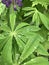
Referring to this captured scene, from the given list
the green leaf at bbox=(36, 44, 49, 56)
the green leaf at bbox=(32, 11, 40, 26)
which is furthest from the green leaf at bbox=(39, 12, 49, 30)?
the green leaf at bbox=(36, 44, 49, 56)

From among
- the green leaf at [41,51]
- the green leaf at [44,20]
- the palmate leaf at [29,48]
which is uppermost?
the green leaf at [44,20]

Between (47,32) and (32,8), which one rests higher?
(32,8)

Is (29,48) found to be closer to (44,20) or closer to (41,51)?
(41,51)

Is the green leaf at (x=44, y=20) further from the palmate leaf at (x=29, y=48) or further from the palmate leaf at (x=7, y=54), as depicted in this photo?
the palmate leaf at (x=7, y=54)

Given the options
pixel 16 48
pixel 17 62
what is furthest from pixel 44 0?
pixel 17 62

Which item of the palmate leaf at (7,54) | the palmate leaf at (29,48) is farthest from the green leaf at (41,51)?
the palmate leaf at (7,54)

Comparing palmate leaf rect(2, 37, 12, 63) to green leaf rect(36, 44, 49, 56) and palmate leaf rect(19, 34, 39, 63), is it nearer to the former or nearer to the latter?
palmate leaf rect(19, 34, 39, 63)

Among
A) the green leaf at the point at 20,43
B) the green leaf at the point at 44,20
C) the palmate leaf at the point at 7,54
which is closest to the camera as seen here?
the palmate leaf at the point at 7,54

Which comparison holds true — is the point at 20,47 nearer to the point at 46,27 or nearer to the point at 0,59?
the point at 0,59

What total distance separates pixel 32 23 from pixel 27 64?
51cm

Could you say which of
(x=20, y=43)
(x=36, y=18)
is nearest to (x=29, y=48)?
(x=20, y=43)

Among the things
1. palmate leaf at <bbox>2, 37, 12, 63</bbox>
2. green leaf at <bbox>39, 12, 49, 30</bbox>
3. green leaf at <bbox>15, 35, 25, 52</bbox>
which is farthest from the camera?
green leaf at <bbox>39, 12, 49, 30</bbox>

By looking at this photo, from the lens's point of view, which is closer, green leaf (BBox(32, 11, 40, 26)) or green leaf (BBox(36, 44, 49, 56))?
green leaf (BBox(36, 44, 49, 56))

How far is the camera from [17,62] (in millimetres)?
1054
